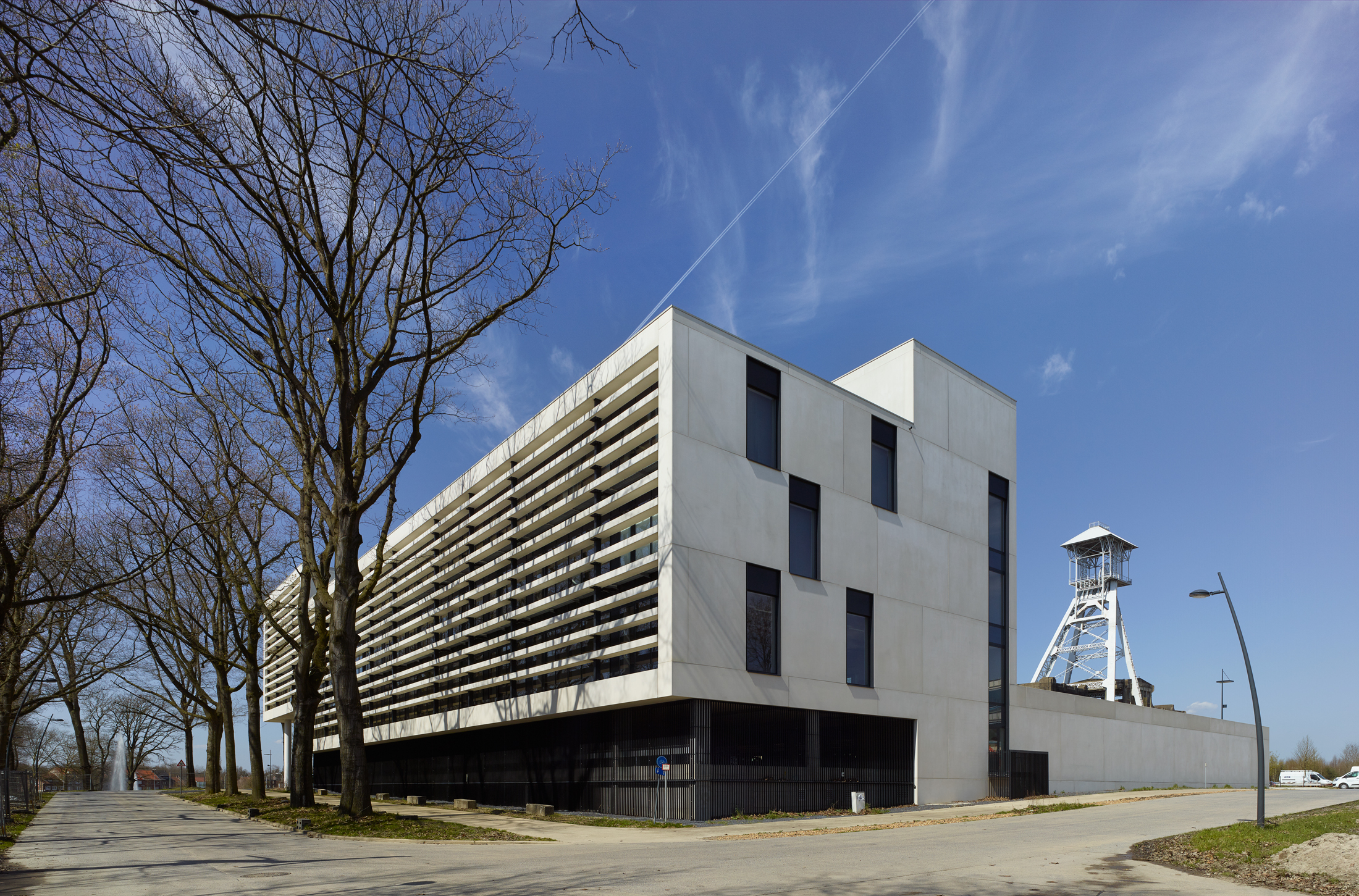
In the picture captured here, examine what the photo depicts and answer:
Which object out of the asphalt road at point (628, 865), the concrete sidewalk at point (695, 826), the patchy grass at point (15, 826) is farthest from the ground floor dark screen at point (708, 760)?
the patchy grass at point (15, 826)

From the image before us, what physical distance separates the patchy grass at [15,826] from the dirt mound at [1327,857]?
25.7m

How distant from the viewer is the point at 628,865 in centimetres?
1447

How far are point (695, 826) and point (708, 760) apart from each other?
6.68ft

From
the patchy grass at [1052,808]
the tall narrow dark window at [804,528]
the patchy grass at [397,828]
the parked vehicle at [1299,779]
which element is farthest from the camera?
the parked vehicle at [1299,779]

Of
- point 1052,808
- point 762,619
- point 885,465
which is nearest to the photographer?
point 762,619

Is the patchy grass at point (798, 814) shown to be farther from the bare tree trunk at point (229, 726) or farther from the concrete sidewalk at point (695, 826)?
the bare tree trunk at point (229, 726)

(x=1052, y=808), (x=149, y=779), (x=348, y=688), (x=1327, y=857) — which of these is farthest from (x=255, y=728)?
(x=149, y=779)

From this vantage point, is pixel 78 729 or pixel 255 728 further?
pixel 78 729

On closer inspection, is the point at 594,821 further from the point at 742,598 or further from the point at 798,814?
the point at 742,598

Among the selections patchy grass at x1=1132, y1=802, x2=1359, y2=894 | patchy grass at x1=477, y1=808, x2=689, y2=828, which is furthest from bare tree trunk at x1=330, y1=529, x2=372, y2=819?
patchy grass at x1=1132, y1=802, x2=1359, y2=894

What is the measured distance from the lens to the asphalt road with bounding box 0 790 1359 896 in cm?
1175

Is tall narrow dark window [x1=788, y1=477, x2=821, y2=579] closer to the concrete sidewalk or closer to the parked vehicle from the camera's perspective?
the concrete sidewalk

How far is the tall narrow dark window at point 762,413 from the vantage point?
28.9 meters

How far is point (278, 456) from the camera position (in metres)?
32.8
